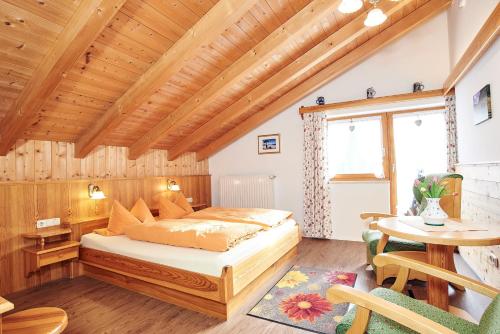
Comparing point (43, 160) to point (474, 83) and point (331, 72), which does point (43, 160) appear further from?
point (474, 83)

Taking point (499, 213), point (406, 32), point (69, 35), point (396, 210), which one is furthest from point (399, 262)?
point (406, 32)

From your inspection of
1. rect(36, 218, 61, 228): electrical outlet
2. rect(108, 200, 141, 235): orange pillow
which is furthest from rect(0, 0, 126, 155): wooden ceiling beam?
rect(108, 200, 141, 235): orange pillow

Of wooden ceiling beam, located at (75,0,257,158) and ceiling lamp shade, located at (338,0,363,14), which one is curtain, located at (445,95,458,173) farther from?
wooden ceiling beam, located at (75,0,257,158)

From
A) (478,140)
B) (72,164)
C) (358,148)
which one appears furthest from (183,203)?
(478,140)

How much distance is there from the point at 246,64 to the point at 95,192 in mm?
2510

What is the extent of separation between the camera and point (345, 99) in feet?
15.0

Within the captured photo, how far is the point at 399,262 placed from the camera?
1.62 meters

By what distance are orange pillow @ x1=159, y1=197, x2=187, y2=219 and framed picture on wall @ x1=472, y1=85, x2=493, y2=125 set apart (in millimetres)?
3829

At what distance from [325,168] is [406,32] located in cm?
233

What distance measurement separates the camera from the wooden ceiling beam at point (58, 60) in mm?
1979

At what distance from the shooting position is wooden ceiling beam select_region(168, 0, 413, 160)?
3.34 meters

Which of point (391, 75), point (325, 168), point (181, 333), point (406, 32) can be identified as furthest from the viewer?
point (325, 168)

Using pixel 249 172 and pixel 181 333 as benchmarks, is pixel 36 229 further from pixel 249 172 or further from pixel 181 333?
pixel 249 172

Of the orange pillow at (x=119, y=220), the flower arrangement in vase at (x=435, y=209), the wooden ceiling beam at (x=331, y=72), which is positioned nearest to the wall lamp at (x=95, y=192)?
the orange pillow at (x=119, y=220)
